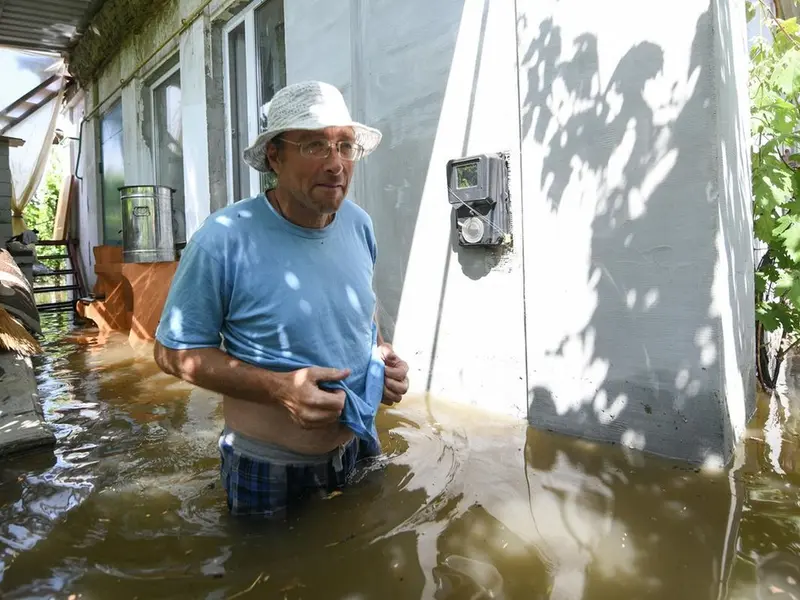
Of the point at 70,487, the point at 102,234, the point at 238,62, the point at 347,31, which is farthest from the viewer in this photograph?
the point at 102,234

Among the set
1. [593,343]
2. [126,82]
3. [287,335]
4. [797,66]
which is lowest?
[593,343]

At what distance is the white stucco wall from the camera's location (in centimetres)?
240

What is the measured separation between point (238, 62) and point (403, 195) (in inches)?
141

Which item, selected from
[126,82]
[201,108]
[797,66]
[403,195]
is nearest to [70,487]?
[403,195]

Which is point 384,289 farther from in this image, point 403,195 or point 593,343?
point 593,343

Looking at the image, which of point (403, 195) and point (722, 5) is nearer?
point (722, 5)

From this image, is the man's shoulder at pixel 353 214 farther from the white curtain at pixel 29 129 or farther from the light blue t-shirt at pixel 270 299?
the white curtain at pixel 29 129

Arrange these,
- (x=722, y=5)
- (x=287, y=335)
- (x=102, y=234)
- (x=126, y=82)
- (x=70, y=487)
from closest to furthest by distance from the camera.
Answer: (x=287, y=335)
(x=722, y=5)
(x=70, y=487)
(x=126, y=82)
(x=102, y=234)

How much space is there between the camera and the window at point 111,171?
10.1 meters

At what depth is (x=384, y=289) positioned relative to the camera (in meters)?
4.13

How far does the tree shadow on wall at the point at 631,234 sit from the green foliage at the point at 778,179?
996 millimetres

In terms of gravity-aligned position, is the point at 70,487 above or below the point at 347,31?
below

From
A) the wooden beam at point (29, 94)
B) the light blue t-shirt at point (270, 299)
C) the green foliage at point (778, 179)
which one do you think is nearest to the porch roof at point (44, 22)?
the wooden beam at point (29, 94)

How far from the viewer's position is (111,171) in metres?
10.6
